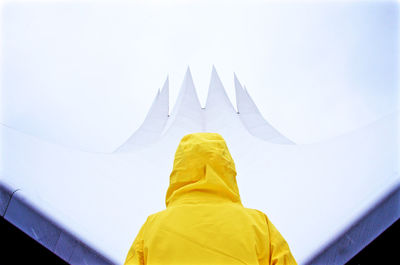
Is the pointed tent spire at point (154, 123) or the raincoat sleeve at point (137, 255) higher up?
the pointed tent spire at point (154, 123)

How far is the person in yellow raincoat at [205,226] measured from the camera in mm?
570

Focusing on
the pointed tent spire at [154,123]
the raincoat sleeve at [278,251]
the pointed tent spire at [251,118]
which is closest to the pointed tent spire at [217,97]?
the pointed tent spire at [251,118]

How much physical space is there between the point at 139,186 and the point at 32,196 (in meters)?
0.98

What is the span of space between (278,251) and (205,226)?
0.20 m

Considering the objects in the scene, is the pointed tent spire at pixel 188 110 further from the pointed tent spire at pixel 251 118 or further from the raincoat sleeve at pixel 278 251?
the raincoat sleeve at pixel 278 251

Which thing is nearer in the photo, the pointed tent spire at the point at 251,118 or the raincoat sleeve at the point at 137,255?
the raincoat sleeve at the point at 137,255

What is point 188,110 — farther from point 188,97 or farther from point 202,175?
point 202,175

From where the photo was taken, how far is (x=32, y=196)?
1.14 meters

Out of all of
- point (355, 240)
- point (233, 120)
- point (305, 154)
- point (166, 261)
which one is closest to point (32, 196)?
point (166, 261)

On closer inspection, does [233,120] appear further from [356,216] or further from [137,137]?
[356,216]

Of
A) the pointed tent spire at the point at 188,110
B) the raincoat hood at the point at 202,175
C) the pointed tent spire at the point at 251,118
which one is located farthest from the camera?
the pointed tent spire at the point at 251,118

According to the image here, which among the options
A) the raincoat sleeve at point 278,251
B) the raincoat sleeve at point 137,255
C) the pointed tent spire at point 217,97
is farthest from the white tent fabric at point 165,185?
the pointed tent spire at point 217,97

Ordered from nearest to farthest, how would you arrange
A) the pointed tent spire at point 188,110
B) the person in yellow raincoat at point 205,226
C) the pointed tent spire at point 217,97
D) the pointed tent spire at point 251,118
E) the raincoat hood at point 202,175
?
1. the person in yellow raincoat at point 205,226
2. the raincoat hood at point 202,175
3. the pointed tent spire at point 188,110
4. the pointed tent spire at point 217,97
5. the pointed tent spire at point 251,118

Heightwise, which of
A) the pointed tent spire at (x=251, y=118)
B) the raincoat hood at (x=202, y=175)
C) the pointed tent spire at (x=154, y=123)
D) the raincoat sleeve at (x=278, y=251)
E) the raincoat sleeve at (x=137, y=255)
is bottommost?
the raincoat sleeve at (x=137, y=255)
